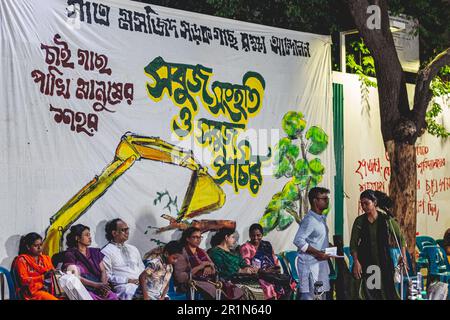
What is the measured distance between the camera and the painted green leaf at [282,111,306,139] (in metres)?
11.1

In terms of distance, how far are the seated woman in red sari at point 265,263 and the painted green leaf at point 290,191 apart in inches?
24.6

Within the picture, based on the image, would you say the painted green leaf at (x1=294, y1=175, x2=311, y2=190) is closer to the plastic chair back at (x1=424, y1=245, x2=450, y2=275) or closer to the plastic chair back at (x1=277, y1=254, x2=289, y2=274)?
the plastic chair back at (x1=277, y1=254, x2=289, y2=274)

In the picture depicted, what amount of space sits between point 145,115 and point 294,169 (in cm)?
243

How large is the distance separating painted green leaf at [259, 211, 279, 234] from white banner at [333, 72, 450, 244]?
5.52 feet

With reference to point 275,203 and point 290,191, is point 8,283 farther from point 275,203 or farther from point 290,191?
point 290,191

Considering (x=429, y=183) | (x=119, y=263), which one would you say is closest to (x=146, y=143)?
(x=119, y=263)

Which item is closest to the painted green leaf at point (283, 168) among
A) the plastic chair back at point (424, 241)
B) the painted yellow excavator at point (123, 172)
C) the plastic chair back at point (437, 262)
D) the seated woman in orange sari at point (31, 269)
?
the painted yellow excavator at point (123, 172)

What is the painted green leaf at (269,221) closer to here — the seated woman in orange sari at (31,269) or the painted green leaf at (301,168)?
the painted green leaf at (301,168)

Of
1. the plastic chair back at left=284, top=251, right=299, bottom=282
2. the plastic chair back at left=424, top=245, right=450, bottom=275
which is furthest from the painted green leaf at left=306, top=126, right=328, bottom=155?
the plastic chair back at left=424, top=245, right=450, bottom=275

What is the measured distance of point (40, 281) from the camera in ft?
28.8

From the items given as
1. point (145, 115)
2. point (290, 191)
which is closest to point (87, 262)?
point (145, 115)

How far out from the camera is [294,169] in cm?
1115

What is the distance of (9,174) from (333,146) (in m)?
4.98

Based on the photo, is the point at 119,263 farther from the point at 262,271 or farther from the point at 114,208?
the point at 262,271
